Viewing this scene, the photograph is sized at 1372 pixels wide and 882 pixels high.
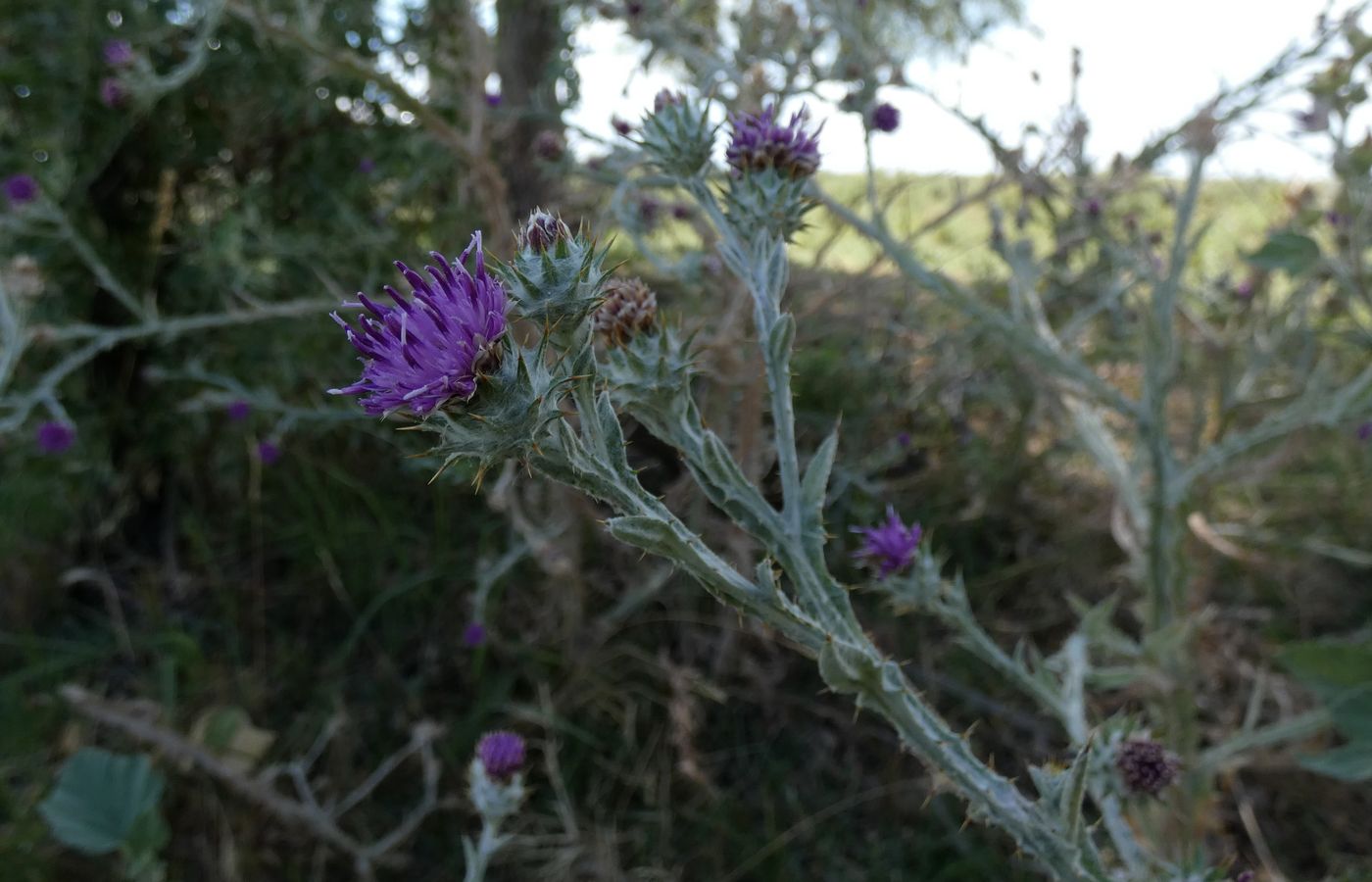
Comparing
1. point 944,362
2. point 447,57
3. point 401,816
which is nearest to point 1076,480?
point 944,362

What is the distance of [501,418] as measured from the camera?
0.82 metres

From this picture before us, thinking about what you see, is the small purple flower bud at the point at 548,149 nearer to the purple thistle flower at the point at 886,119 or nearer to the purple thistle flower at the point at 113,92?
the purple thistle flower at the point at 886,119

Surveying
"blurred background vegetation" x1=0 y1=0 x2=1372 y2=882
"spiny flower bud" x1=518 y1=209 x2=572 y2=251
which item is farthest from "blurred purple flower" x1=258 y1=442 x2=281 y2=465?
"spiny flower bud" x1=518 y1=209 x2=572 y2=251

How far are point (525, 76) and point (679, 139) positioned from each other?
2004mm

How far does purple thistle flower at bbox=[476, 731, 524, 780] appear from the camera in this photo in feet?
5.47

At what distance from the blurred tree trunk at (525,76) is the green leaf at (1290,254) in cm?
191

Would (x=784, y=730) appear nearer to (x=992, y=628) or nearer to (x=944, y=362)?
(x=992, y=628)

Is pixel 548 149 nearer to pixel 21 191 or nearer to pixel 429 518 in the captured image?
pixel 429 518

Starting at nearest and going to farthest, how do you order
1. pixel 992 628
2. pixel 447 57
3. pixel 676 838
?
pixel 676 838 < pixel 992 628 < pixel 447 57

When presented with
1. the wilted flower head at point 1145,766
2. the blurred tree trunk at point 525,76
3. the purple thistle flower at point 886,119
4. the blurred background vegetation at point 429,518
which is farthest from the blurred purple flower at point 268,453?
the wilted flower head at point 1145,766

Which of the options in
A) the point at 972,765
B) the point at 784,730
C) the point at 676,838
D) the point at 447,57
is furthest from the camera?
the point at 447,57

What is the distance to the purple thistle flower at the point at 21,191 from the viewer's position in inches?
106

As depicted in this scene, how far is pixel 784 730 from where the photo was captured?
2564mm

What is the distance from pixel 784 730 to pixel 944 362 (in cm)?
136
